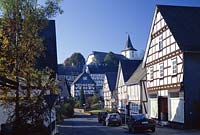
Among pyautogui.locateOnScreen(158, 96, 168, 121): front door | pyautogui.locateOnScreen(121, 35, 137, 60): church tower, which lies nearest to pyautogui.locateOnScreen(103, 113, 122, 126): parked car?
pyautogui.locateOnScreen(158, 96, 168, 121): front door

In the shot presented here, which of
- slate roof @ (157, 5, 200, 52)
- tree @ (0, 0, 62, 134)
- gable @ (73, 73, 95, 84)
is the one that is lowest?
tree @ (0, 0, 62, 134)

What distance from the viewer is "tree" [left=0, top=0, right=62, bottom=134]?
581 inches

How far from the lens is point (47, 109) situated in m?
16.2

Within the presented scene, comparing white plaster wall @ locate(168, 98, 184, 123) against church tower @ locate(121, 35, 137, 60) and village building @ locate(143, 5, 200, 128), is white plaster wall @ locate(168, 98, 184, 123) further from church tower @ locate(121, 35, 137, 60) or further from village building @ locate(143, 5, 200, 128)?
church tower @ locate(121, 35, 137, 60)

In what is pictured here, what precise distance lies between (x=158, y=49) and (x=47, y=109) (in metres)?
23.5

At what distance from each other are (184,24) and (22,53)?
21.7 m

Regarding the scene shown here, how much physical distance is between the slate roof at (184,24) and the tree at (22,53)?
1810cm

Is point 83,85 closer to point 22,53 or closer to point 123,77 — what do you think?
point 123,77

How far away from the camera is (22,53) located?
1495 cm

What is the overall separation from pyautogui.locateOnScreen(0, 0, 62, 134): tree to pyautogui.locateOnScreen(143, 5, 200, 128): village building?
18.0 m

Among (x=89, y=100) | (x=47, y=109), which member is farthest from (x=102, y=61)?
(x=47, y=109)

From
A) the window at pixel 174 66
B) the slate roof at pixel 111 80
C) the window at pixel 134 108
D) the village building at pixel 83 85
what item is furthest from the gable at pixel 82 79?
the window at pixel 174 66

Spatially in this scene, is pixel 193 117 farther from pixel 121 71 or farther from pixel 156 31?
pixel 121 71

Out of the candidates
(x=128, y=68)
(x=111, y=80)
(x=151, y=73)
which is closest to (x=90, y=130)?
(x=151, y=73)
